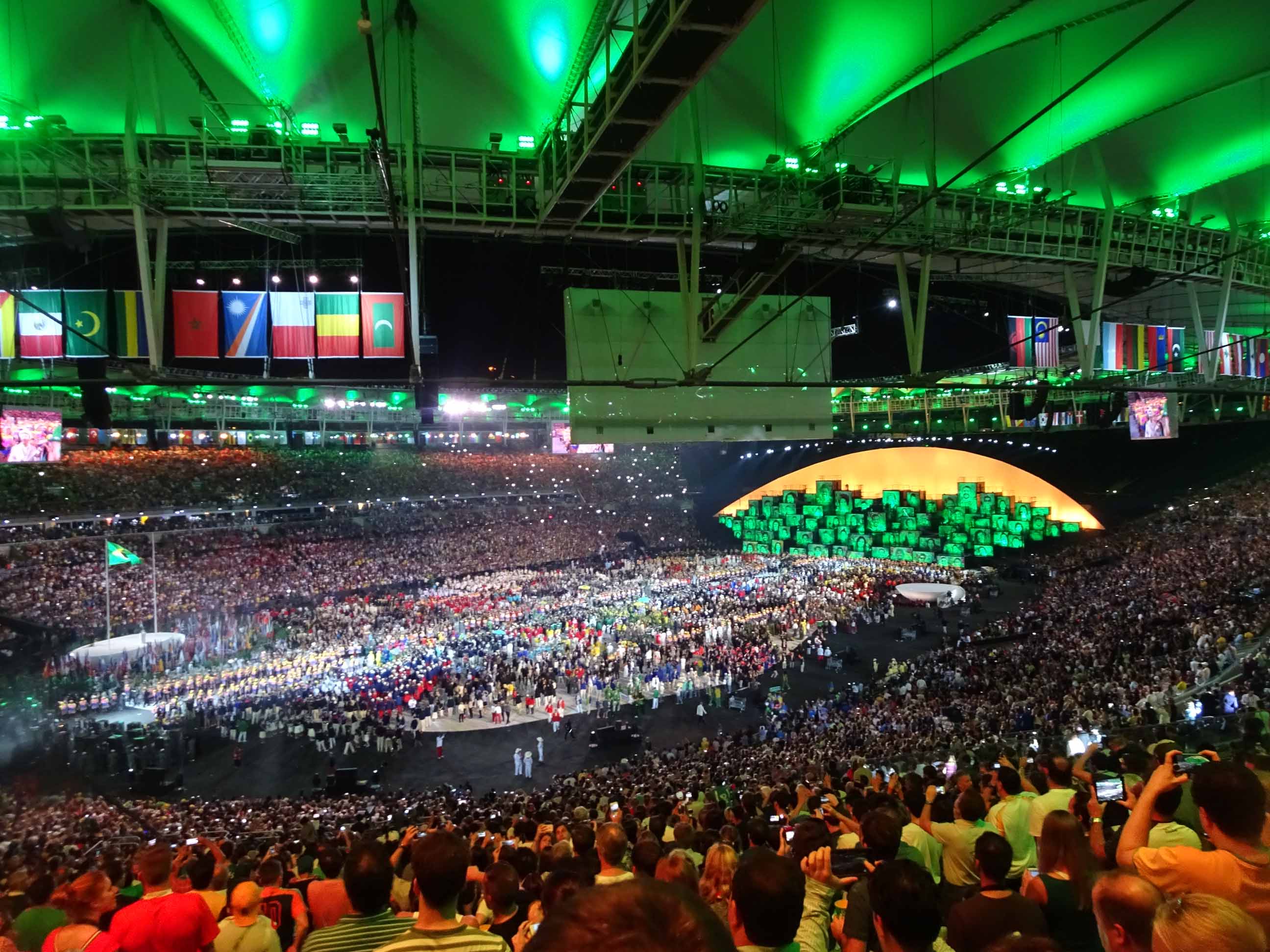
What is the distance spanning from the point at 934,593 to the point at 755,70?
19.1 meters

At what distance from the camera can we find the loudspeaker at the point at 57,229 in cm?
830

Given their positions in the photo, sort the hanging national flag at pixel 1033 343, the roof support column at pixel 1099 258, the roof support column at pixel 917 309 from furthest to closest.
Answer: the hanging national flag at pixel 1033 343 → the roof support column at pixel 1099 258 → the roof support column at pixel 917 309

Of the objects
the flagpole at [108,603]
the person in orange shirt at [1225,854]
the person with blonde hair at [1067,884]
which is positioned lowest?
the flagpole at [108,603]

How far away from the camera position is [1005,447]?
91.7 ft

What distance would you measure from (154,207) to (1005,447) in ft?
90.9

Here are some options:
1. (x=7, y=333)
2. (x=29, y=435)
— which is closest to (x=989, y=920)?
(x=7, y=333)

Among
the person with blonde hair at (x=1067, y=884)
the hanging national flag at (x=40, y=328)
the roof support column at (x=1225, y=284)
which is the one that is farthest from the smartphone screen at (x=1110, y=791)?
the hanging national flag at (x=40, y=328)

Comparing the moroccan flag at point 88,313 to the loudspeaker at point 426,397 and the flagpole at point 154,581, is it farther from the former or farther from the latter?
the flagpole at point 154,581

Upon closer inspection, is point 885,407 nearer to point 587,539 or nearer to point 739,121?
point 587,539

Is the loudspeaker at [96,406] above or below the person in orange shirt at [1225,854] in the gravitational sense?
above

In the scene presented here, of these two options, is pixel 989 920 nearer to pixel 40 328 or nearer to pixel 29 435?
pixel 40 328

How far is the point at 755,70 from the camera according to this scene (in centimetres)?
852

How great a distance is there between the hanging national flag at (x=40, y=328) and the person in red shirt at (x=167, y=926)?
9.04 m

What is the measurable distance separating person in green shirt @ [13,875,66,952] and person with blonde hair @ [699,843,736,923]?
10.2 ft
